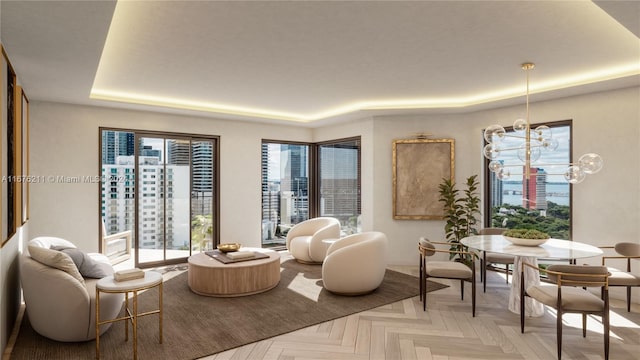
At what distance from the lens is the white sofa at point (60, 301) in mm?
3070

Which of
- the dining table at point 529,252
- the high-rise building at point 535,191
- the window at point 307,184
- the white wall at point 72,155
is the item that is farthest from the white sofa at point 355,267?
the white wall at point 72,155

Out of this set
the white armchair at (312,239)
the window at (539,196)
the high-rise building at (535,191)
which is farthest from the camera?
the white armchair at (312,239)

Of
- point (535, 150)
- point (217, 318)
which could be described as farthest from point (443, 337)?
point (217, 318)

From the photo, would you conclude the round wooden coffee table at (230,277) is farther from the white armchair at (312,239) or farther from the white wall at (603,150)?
the white wall at (603,150)

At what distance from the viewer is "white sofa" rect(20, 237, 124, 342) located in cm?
307

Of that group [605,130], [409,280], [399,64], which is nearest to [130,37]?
[399,64]

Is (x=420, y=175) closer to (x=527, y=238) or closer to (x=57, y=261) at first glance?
(x=527, y=238)

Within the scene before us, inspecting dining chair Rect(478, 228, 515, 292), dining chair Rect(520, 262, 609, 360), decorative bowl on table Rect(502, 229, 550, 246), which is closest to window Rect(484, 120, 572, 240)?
dining chair Rect(478, 228, 515, 292)

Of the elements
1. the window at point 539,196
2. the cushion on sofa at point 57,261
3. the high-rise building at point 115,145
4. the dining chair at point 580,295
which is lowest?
the dining chair at point 580,295

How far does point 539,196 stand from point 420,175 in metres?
1.78

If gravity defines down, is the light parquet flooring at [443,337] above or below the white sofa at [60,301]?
below

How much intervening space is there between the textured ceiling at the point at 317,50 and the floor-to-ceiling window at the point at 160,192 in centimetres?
81

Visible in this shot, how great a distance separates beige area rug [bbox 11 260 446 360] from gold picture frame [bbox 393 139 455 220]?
51.0 inches

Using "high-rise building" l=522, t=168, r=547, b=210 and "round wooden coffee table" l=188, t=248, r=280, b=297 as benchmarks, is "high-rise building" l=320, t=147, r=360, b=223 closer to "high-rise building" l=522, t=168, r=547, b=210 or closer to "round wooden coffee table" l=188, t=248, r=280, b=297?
"high-rise building" l=522, t=168, r=547, b=210
